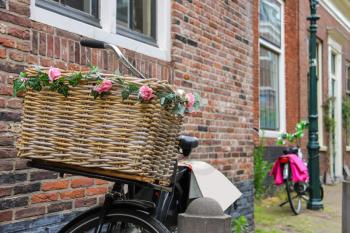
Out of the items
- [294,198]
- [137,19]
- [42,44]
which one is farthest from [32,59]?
[294,198]

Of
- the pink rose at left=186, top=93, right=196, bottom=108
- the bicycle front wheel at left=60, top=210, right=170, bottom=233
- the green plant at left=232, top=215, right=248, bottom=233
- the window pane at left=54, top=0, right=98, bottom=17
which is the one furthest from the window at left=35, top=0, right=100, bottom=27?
the green plant at left=232, top=215, right=248, bottom=233

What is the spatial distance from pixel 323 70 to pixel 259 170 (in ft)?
20.5

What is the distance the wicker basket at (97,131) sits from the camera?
2.47 meters

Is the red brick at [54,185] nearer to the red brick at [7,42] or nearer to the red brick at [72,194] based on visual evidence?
the red brick at [72,194]

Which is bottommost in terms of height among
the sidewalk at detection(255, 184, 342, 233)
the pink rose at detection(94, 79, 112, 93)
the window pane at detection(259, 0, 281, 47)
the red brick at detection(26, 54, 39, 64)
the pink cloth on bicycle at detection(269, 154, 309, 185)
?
the sidewalk at detection(255, 184, 342, 233)

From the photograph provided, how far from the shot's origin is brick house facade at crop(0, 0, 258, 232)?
11.2 ft

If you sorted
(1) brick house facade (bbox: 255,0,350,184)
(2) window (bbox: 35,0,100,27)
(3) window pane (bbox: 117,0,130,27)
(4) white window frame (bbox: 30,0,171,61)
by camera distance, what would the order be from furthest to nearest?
(1) brick house facade (bbox: 255,0,350,184) < (3) window pane (bbox: 117,0,130,27) < (2) window (bbox: 35,0,100,27) < (4) white window frame (bbox: 30,0,171,61)

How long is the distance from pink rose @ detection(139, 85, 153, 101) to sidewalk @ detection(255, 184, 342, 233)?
15.4 ft

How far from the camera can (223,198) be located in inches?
154

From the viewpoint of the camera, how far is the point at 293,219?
7.91 metres

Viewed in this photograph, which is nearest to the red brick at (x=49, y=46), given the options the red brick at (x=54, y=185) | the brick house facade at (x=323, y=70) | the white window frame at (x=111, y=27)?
the white window frame at (x=111, y=27)

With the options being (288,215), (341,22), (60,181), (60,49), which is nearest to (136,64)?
(60,49)

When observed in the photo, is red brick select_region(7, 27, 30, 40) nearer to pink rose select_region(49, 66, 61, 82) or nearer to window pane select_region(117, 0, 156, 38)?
pink rose select_region(49, 66, 61, 82)

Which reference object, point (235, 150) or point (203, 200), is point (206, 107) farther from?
point (203, 200)
